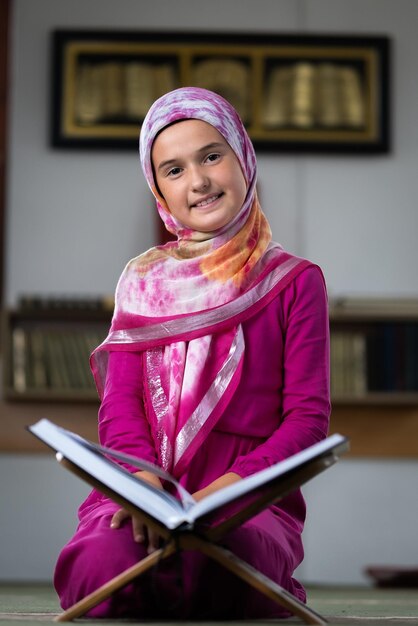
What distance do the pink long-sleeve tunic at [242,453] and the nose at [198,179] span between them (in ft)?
0.61

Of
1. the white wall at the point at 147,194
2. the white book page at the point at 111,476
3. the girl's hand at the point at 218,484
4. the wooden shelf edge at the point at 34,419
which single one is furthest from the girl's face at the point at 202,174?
the white wall at the point at 147,194

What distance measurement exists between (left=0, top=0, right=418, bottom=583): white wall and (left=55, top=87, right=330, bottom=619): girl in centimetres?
260

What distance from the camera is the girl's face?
1.59m

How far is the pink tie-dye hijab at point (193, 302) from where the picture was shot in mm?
1538

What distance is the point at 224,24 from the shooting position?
4.34m

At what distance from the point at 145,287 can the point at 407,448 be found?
2.64m

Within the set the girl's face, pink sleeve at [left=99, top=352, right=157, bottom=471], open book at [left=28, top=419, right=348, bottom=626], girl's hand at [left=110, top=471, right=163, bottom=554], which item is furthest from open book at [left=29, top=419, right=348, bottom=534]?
the girl's face

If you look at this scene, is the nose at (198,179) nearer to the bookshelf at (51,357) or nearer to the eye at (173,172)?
the eye at (173,172)

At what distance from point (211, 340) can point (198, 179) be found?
23cm

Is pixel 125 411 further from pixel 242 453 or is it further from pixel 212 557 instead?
pixel 212 557

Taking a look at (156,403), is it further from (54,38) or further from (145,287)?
(54,38)

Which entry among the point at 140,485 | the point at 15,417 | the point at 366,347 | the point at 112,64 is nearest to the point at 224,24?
the point at 112,64

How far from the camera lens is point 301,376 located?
153cm

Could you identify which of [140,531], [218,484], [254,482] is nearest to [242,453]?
[218,484]
